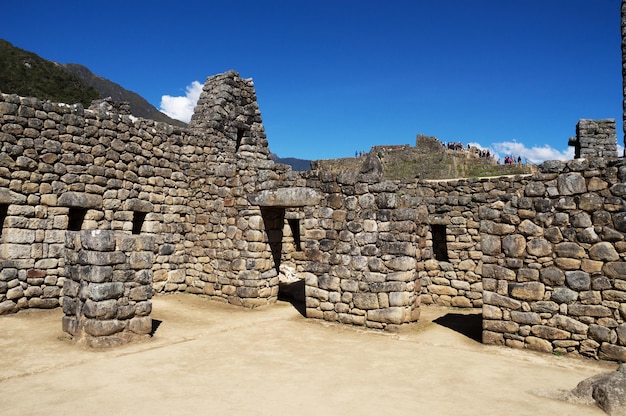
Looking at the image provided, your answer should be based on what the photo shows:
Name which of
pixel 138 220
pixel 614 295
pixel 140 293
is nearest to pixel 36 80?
pixel 138 220

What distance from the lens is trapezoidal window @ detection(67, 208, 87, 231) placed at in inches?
441

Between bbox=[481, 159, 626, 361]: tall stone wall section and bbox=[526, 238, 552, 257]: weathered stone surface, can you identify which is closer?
bbox=[481, 159, 626, 361]: tall stone wall section

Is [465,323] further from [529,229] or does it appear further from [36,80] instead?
[36,80]

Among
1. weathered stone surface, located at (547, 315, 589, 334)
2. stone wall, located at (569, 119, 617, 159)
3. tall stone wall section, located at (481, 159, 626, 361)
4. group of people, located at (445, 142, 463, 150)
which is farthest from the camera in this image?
group of people, located at (445, 142, 463, 150)

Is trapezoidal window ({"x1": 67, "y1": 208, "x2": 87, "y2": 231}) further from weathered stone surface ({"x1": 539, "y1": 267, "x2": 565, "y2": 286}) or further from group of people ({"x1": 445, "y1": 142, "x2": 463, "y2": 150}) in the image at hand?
group of people ({"x1": 445, "y1": 142, "x2": 463, "y2": 150})

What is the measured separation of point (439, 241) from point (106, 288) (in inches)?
335

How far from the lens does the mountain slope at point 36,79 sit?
127 feet

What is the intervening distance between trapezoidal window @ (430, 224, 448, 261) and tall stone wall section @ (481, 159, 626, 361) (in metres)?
4.02

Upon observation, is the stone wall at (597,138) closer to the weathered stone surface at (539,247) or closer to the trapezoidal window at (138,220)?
the weathered stone surface at (539,247)

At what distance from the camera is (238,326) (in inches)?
384

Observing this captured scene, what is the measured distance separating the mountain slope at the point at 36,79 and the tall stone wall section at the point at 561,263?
130ft

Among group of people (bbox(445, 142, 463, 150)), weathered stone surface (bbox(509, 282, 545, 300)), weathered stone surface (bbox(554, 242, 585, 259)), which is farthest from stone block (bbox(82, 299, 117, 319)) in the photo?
group of people (bbox(445, 142, 463, 150))

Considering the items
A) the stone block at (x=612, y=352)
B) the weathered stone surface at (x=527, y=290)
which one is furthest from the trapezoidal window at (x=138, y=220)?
the stone block at (x=612, y=352)

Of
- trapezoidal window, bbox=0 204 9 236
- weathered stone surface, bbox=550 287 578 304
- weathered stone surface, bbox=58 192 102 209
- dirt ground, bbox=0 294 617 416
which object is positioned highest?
weathered stone surface, bbox=58 192 102 209
